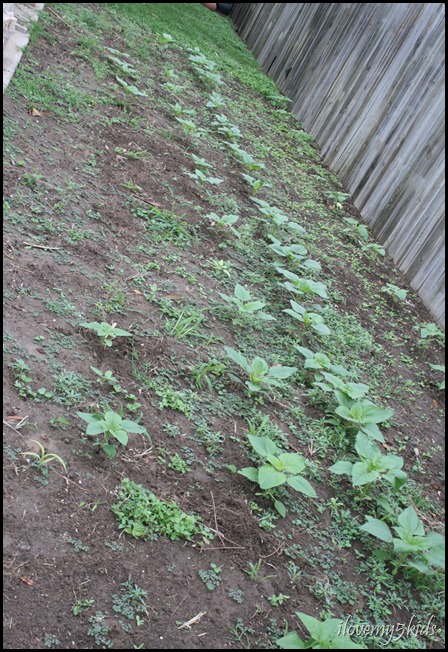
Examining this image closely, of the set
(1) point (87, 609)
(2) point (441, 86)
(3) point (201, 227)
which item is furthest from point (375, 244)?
(1) point (87, 609)

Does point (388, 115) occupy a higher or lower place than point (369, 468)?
higher

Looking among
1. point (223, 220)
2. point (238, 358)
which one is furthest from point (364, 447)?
point (223, 220)

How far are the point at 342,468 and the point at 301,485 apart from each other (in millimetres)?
325

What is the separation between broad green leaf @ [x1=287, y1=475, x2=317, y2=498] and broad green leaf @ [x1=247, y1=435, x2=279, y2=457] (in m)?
0.14

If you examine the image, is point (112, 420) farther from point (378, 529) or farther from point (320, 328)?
point (320, 328)

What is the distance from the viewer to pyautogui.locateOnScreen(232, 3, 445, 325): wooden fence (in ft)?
17.2

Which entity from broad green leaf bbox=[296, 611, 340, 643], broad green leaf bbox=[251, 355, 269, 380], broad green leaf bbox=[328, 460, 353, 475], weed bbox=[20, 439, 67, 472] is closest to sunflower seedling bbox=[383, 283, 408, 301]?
broad green leaf bbox=[251, 355, 269, 380]

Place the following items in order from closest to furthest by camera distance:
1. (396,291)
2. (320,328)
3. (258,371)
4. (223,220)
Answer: (258,371)
(320,328)
(223,220)
(396,291)

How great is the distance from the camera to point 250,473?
2.82 metres

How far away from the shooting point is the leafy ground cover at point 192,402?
7.53 feet

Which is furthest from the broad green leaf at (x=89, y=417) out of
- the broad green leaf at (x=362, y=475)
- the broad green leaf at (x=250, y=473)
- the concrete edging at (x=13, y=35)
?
the concrete edging at (x=13, y=35)

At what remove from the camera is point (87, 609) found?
2.12 m

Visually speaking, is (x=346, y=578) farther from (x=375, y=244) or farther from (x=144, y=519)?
(x=375, y=244)

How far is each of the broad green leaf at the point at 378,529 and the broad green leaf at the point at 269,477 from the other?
38cm
